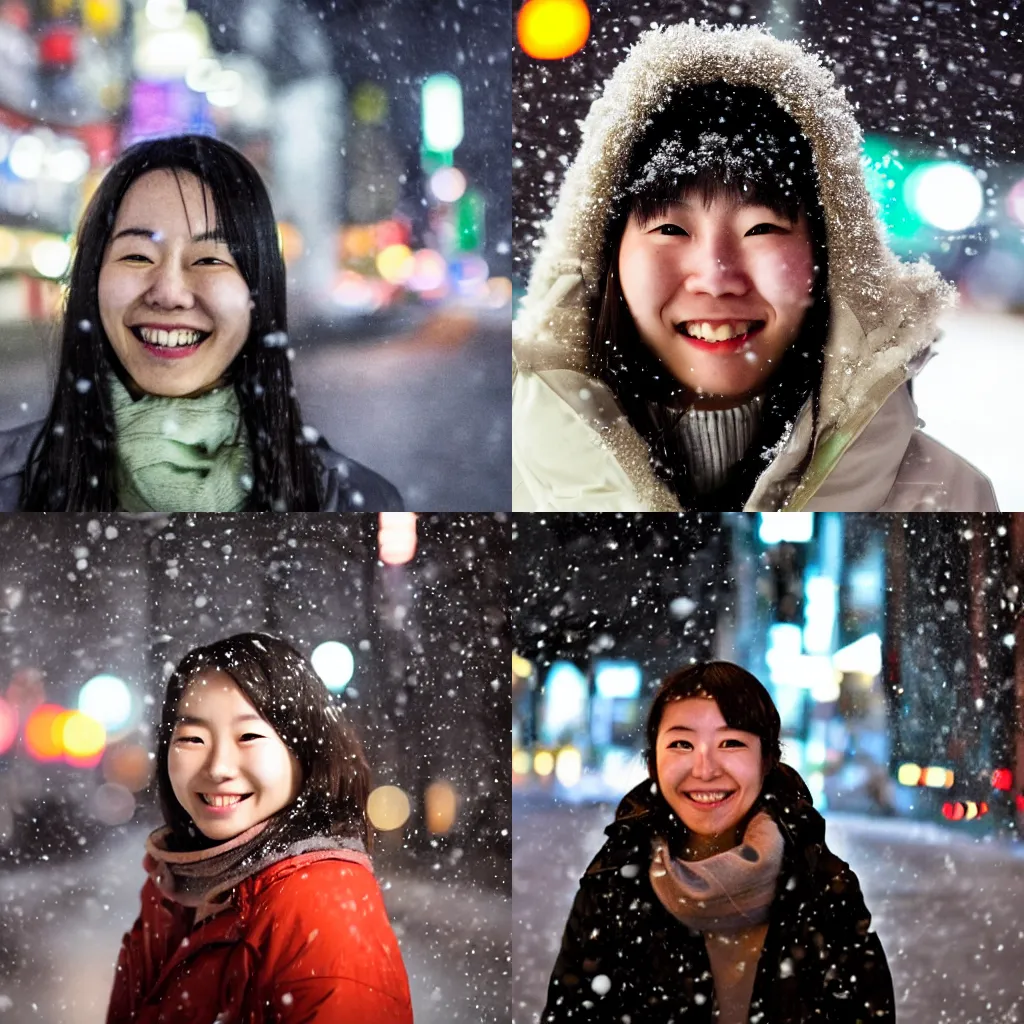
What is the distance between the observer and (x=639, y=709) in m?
1.60

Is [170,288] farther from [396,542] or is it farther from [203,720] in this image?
[203,720]

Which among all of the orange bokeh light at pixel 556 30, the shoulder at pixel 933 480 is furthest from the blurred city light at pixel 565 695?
the orange bokeh light at pixel 556 30

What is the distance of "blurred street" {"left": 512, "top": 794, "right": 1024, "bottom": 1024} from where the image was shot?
5.25 feet

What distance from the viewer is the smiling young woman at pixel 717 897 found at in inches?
61.4

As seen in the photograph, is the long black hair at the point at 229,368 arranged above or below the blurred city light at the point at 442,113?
below

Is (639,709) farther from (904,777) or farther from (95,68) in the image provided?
(95,68)

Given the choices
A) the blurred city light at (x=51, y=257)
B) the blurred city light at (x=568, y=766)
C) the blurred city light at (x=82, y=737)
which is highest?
the blurred city light at (x=51, y=257)

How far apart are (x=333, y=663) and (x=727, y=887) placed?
1.94 ft

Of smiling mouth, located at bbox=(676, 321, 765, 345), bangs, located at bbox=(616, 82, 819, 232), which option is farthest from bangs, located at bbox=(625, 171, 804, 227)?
smiling mouth, located at bbox=(676, 321, 765, 345)

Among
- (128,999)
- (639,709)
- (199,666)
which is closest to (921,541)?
(639,709)

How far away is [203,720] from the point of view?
1.59 meters

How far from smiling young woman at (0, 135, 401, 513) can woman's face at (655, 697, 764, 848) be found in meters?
0.49

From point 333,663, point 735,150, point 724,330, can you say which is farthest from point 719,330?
point 333,663

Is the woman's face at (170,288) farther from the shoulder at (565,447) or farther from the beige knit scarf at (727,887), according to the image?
the beige knit scarf at (727,887)
